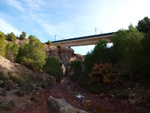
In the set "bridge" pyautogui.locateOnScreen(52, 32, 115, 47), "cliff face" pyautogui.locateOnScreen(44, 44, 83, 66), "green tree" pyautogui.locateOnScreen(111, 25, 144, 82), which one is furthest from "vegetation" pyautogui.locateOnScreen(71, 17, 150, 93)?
"cliff face" pyautogui.locateOnScreen(44, 44, 83, 66)

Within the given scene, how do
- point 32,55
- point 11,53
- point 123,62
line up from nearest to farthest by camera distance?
1. point 123,62
2. point 32,55
3. point 11,53

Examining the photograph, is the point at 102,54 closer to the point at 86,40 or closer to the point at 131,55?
the point at 131,55

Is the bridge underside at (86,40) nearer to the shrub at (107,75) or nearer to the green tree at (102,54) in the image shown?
the green tree at (102,54)

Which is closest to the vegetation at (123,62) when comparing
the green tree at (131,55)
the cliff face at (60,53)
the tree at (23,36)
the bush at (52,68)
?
the green tree at (131,55)

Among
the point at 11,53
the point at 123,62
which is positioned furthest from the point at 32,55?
the point at 123,62

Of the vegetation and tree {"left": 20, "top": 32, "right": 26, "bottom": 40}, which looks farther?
tree {"left": 20, "top": 32, "right": 26, "bottom": 40}

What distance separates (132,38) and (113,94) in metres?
9.80

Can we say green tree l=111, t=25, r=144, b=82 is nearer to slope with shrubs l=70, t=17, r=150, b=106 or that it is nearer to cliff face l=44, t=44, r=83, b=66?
slope with shrubs l=70, t=17, r=150, b=106

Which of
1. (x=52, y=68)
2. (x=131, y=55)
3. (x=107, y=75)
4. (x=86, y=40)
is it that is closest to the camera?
(x=131, y=55)

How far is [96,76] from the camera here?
2386 cm

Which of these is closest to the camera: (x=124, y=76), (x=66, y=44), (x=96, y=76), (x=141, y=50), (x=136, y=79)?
(x=141, y=50)

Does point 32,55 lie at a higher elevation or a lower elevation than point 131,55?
higher

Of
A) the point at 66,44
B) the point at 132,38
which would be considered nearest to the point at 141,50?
the point at 132,38

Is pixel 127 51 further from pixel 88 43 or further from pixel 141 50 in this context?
pixel 88 43
